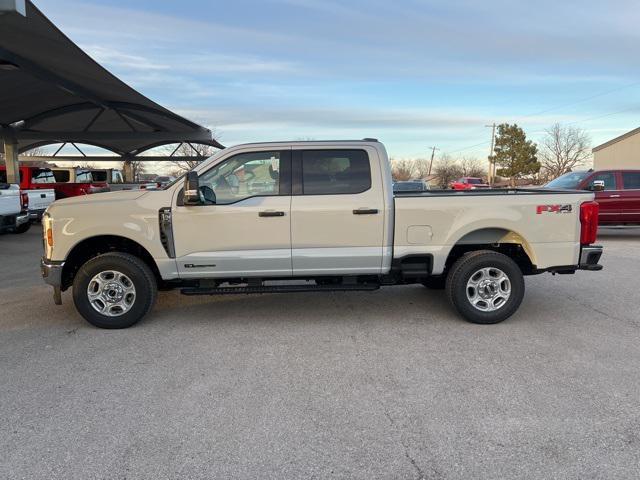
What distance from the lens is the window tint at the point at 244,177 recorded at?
539cm

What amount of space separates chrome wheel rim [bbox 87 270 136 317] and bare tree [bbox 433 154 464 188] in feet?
218

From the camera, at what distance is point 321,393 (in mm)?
3850

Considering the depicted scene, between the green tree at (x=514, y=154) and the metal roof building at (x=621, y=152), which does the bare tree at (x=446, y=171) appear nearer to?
the green tree at (x=514, y=154)

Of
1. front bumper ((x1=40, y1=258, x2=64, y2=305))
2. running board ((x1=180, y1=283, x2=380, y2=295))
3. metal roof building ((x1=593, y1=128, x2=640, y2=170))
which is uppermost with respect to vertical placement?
metal roof building ((x1=593, y1=128, x2=640, y2=170))

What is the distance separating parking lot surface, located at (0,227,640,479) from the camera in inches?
116

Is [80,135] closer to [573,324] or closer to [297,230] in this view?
[297,230]

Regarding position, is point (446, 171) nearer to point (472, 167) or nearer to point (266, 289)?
point (472, 167)

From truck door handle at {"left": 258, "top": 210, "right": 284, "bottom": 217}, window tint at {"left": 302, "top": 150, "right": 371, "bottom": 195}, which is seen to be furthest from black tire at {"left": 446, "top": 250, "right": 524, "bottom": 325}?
truck door handle at {"left": 258, "top": 210, "right": 284, "bottom": 217}

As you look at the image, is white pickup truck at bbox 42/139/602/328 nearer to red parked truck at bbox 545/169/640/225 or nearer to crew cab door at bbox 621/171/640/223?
red parked truck at bbox 545/169/640/225

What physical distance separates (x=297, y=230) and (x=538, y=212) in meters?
2.70

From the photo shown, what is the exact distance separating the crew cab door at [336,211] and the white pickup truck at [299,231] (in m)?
0.01

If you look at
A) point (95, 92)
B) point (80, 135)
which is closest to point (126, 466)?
point (95, 92)

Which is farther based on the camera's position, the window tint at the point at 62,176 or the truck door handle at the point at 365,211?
the window tint at the point at 62,176

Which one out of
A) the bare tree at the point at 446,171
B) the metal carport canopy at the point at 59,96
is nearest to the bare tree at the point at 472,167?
the bare tree at the point at 446,171
